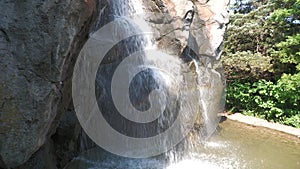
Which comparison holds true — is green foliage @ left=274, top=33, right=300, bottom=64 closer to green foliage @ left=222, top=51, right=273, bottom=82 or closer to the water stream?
green foliage @ left=222, top=51, right=273, bottom=82

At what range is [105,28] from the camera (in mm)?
4672

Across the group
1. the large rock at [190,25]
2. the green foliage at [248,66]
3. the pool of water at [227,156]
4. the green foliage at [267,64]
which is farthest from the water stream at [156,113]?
the green foliage at [248,66]

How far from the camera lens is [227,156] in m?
5.49

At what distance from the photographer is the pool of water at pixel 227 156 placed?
4.59 metres

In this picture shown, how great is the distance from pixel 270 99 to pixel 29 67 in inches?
371

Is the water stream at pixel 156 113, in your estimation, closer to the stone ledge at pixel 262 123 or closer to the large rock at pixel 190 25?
the large rock at pixel 190 25

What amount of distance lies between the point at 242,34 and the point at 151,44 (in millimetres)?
6648

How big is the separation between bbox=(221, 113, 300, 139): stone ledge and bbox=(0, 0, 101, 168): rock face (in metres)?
7.37

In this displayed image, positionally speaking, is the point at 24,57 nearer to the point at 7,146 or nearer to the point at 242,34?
the point at 7,146

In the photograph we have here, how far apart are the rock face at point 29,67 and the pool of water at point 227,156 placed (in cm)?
219

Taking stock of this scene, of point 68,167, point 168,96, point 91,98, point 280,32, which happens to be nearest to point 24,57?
point 91,98

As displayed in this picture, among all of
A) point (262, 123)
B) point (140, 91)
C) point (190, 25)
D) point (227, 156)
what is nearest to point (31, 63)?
point (140, 91)

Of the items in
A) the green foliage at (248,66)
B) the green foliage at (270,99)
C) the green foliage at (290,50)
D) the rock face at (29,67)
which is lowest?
the green foliage at (270,99)

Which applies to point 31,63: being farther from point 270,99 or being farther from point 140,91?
point 270,99
